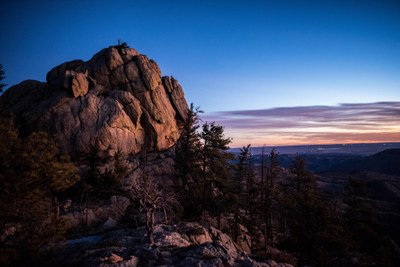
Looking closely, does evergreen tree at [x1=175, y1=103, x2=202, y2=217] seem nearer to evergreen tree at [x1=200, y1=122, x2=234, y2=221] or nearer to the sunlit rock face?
evergreen tree at [x1=200, y1=122, x2=234, y2=221]

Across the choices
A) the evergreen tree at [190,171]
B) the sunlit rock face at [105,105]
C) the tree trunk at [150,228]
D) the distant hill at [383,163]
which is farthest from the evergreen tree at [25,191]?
the distant hill at [383,163]

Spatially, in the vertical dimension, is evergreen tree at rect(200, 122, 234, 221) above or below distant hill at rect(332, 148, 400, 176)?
above

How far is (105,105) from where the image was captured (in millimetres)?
37750

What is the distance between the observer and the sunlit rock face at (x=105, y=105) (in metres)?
34.7

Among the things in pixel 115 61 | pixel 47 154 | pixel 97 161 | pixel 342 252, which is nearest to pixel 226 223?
pixel 342 252

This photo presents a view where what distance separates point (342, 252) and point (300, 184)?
13.9 metres

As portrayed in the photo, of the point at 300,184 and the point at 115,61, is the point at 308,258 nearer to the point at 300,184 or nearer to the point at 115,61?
the point at 300,184

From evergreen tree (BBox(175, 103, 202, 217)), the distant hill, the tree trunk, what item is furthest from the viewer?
the distant hill

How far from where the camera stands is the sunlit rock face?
34.7 m

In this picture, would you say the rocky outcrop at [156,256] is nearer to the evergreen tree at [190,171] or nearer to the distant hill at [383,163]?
the evergreen tree at [190,171]

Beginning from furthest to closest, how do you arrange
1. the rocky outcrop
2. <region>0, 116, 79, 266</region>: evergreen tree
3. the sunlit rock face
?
the sunlit rock face < the rocky outcrop < <region>0, 116, 79, 266</region>: evergreen tree

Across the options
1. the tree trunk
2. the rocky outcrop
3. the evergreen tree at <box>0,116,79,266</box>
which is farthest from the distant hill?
the evergreen tree at <box>0,116,79,266</box>

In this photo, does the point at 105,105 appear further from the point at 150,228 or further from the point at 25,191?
the point at 150,228

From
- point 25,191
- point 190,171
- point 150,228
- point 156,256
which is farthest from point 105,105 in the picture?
point 156,256
